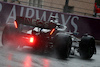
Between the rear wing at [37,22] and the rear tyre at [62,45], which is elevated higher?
the rear wing at [37,22]

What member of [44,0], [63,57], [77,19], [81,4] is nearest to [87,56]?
[63,57]

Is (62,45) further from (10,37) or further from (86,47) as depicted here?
(10,37)

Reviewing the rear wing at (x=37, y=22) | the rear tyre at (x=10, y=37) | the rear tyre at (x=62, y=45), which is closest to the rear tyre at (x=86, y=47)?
the rear tyre at (x=62, y=45)

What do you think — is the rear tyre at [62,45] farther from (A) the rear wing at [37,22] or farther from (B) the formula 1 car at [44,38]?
(A) the rear wing at [37,22]

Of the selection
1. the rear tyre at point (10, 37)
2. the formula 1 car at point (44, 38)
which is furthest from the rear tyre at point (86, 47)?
the rear tyre at point (10, 37)

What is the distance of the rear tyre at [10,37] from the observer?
10984 millimetres

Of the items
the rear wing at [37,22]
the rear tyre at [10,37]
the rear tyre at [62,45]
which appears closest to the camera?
the rear tyre at [62,45]

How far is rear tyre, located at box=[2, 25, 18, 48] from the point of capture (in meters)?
11.0

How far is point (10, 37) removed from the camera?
1105 cm

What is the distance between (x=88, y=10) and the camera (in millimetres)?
30422

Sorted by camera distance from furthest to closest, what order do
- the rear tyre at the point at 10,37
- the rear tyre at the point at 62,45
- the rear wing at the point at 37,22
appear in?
the rear tyre at the point at 10,37 < the rear wing at the point at 37,22 < the rear tyre at the point at 62,45

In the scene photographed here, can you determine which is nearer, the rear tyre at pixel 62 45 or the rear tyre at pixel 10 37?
the rear tyre at pixel 62 45

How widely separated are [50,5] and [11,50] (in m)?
17.4

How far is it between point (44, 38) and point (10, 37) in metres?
1.32
